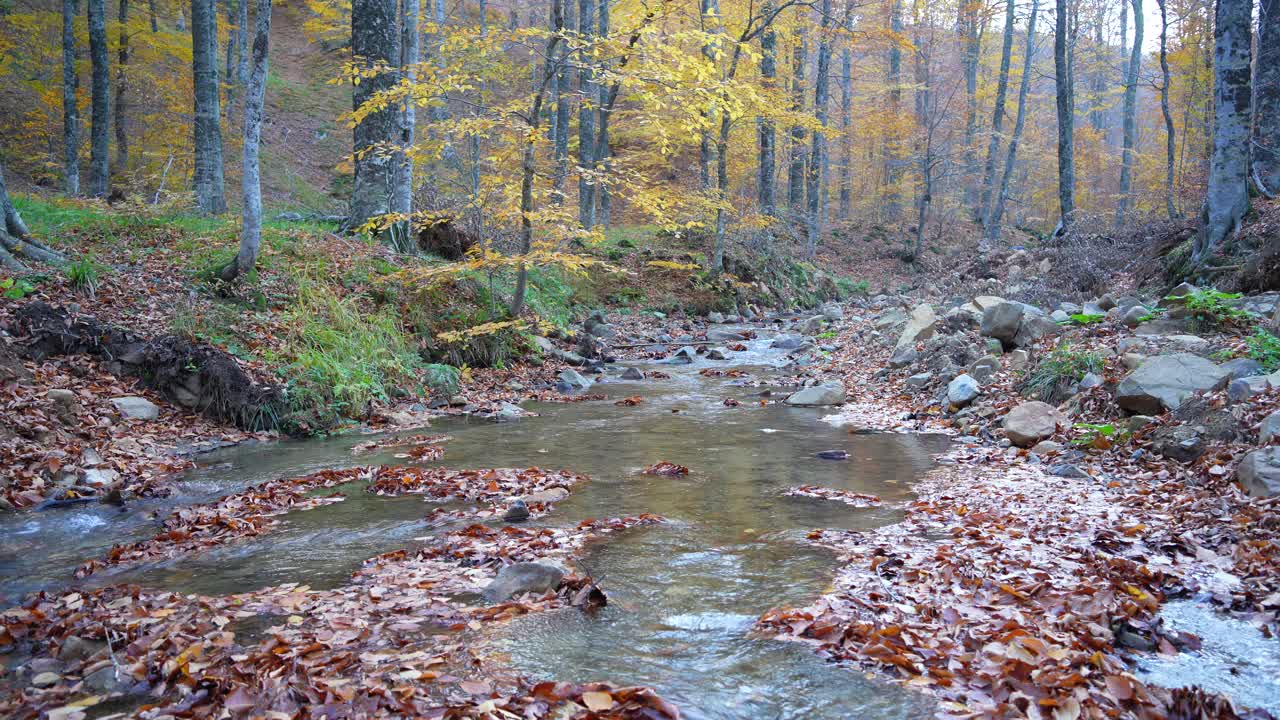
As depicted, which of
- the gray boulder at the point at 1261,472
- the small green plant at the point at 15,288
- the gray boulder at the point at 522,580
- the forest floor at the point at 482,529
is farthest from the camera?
the small green plant at the point at 15,288

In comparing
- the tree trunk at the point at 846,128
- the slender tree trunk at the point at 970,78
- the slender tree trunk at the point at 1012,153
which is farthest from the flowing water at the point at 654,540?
the tree trunk at the point at 846,128

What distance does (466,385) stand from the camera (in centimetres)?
1064

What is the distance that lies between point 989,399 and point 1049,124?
41.3 metres

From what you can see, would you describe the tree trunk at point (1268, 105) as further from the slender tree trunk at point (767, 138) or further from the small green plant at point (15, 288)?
the small green plant at point (15, 288)

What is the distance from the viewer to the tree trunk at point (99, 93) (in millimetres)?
16344

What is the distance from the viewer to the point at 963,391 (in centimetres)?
857

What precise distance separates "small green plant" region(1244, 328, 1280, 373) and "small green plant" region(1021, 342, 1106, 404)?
1.23 m

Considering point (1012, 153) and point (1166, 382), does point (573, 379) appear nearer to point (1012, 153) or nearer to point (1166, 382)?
point (1166, 382)

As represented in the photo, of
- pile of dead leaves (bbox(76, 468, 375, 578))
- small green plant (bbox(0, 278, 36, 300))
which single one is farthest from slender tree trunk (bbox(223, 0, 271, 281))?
pile of dead leaves (bbox(76, 468, 375, 578))

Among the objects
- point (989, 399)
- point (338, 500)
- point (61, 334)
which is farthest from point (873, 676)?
point (61, 334)

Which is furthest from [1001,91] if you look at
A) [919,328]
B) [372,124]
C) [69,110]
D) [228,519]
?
[228,519]

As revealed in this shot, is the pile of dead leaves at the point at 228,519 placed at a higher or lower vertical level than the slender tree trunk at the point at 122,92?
lower

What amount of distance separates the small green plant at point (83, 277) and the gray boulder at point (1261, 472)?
1076 cm

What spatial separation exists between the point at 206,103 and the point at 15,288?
29.2ft
